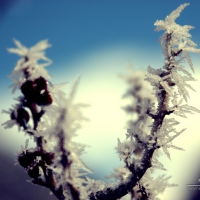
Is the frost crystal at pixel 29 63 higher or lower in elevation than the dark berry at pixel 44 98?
higher

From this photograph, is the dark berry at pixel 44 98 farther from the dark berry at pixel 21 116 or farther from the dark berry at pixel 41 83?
the dark berry at pixel 21 116

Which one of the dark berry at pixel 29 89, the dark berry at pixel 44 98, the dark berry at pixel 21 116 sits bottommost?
the dark berry at pixel 21 116

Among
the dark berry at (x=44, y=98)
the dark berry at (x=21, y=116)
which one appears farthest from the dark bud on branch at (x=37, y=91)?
the dark berry at (x=21, y=116)

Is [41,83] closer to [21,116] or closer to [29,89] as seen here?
[29,89]

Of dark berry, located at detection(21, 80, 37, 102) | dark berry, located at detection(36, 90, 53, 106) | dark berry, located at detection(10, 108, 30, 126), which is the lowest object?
dark berry, located at detection(10, 108, 30, 126)

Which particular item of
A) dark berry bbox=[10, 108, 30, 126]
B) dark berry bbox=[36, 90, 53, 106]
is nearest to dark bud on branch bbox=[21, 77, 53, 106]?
dark berry bbox=[36, 90, 53, 106]

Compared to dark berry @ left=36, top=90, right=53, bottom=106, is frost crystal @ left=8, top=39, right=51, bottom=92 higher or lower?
higher

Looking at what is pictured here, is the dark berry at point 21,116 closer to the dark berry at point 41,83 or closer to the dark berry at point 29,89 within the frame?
the dark berry at point 29,89

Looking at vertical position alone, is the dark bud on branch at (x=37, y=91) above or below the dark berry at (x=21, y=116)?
above

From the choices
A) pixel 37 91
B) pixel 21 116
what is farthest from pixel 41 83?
pixel 21 116

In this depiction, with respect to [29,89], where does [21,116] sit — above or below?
below

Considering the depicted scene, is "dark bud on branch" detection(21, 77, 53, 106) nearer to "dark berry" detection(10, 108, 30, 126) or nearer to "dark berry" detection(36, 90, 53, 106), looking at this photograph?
"dark berry" detection(36, 90, 53, 106)
